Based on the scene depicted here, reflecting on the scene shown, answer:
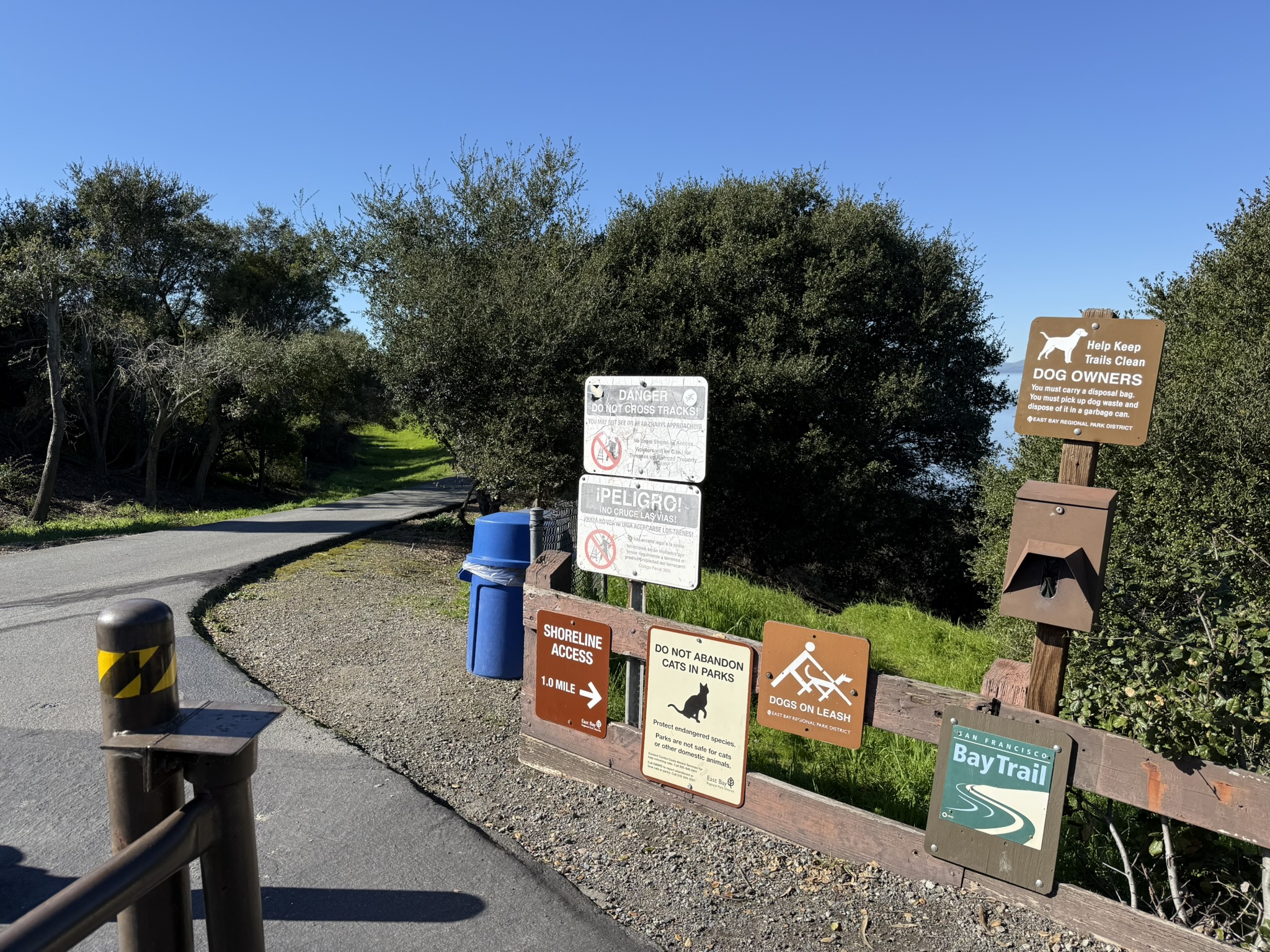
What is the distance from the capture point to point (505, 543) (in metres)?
5.62

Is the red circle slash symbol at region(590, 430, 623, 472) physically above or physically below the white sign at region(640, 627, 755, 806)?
above

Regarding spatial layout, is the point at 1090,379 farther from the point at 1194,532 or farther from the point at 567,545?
the point at 1194,532

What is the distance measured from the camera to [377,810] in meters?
3.93

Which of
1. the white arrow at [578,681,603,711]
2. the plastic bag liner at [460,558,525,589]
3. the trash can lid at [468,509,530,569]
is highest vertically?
the trash can lid at [468,509,530,569]

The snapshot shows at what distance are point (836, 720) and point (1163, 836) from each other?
122 cm

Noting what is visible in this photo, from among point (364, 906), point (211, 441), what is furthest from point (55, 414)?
point (364, 906)

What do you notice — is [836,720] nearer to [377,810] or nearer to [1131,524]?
[377,810]

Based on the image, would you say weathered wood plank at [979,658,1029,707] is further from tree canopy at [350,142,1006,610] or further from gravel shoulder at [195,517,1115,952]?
tree canopy at [350,142,1006,610]

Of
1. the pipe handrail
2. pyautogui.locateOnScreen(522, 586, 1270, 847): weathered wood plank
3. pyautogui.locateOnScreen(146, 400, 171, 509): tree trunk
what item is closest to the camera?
the pipe handrail

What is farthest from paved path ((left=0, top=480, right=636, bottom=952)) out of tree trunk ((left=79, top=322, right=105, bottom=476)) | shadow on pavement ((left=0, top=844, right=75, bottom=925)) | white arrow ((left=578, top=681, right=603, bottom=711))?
tree trunk ((left=79, top=322, right=105, bottom=476))

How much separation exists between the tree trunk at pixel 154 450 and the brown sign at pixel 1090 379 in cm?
2022

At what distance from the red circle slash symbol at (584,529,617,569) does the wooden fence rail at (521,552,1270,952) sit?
0.23 m

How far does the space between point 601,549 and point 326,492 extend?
91.2ft

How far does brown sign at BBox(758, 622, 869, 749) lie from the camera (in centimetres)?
348
